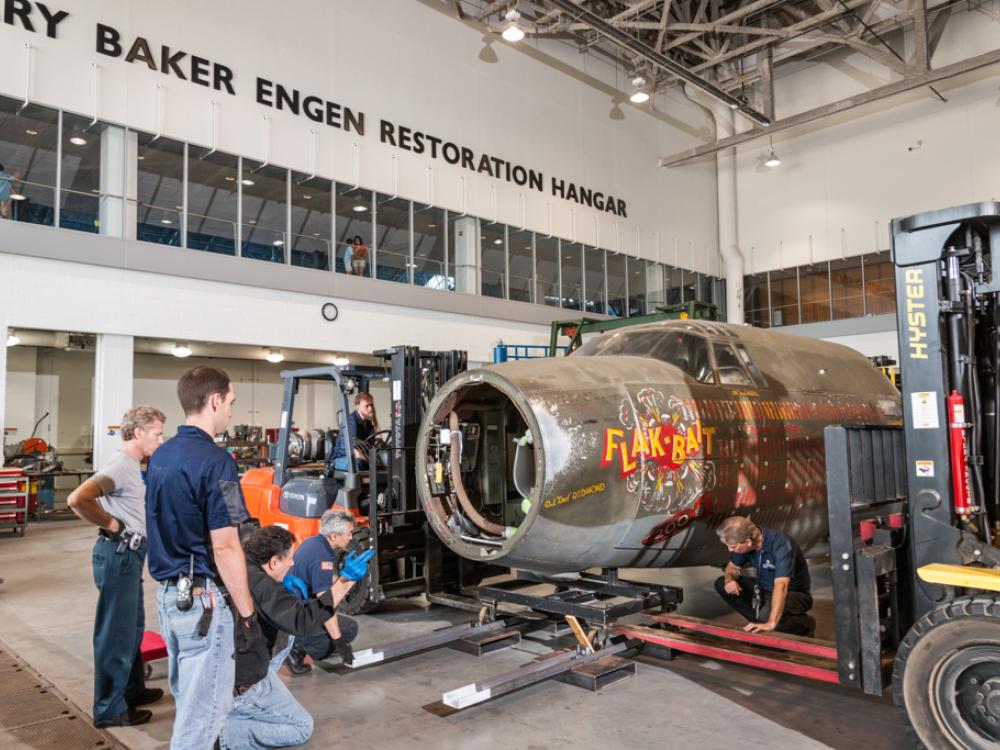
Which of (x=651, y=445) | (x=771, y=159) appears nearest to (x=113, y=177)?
(x=651, y=445)

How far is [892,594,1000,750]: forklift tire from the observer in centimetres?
366

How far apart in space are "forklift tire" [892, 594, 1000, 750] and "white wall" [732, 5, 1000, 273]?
25.2 metres

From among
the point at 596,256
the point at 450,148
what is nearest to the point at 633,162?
the point at 596,256

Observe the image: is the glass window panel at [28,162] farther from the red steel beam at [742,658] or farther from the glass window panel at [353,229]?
the red steel beam at [742,658]

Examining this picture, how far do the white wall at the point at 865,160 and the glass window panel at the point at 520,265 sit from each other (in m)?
11.8

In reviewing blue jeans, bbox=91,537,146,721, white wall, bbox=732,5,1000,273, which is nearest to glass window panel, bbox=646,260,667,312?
white wall, bbox=732,5,1000,273

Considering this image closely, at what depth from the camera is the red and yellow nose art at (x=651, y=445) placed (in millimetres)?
5285

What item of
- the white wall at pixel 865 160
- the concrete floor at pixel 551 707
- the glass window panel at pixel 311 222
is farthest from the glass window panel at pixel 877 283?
the concrete floor at pixel 551 707

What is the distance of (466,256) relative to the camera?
74.1ft

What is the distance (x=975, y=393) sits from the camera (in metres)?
4.33

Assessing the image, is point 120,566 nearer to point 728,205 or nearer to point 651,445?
point 651,445

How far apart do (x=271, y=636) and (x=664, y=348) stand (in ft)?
13.1

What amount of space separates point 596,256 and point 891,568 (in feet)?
75.7

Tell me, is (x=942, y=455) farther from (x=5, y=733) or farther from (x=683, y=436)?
(x=5, y=733)
